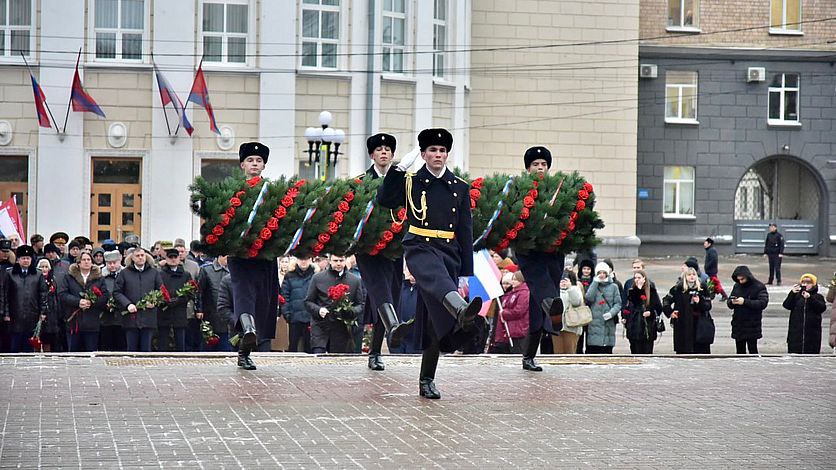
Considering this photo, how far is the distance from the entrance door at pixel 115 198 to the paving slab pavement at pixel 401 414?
1775cm

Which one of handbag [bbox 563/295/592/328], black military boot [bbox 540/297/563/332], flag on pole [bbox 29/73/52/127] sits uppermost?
flag on pole [bbox 29/73/52/127]

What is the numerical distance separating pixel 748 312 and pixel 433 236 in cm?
809

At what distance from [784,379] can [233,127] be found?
2025 cm

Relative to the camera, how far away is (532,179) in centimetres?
1265

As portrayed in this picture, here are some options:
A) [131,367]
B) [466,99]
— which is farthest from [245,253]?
[466,99]

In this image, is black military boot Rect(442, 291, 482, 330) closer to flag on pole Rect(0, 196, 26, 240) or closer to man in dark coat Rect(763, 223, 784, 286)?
flag on pole Rect(0, 196, 26, 240)

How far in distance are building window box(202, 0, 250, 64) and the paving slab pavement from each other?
18.2 meters

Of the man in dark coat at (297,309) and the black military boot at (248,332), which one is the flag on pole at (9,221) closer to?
the man in dark coat at (297,309)

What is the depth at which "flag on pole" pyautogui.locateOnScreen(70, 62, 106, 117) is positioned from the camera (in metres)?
29.4

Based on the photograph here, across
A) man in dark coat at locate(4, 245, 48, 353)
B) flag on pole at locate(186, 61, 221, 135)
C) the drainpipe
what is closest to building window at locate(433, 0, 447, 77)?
the drainpipe

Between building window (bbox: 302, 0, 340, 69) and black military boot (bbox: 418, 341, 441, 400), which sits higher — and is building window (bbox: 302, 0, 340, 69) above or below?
above

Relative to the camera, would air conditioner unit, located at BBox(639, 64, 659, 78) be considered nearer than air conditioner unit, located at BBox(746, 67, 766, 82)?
Yes

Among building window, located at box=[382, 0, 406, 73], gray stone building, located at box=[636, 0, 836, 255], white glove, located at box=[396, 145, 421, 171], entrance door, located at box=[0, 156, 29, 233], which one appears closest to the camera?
white glove, located at box=[396, 145, 421, 171]

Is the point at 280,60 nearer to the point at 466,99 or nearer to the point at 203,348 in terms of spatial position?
the point at 466,99
